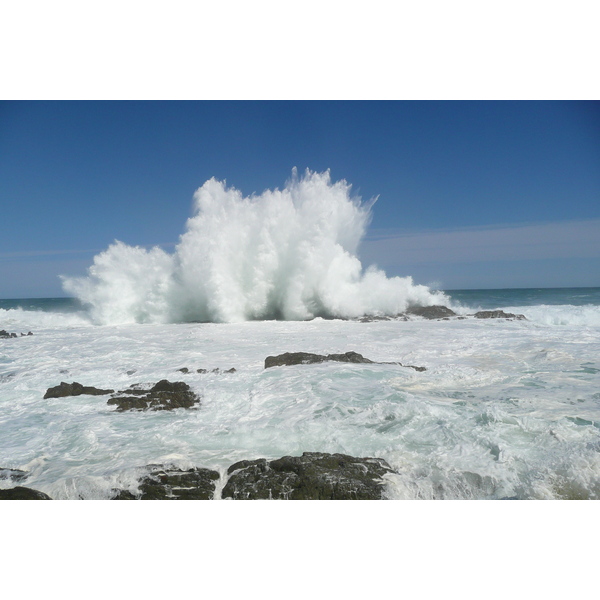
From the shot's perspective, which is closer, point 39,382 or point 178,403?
point 178,403

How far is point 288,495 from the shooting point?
245 centimetres

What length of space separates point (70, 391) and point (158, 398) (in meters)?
1.18

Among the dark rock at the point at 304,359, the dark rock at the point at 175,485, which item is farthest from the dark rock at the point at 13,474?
the dark rock at the point at 304,359

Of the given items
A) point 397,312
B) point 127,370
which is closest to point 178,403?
point 127,370

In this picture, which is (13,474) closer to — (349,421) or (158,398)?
(158,398)

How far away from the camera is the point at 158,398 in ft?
14.5

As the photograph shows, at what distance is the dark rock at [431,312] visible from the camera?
47.5 feet

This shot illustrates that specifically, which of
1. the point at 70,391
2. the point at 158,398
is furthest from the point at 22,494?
the point at 70,391

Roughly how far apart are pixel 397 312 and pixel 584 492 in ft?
43.9

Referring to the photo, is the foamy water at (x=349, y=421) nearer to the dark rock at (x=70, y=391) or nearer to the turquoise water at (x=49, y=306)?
the dark rock at (x=70, y=391)

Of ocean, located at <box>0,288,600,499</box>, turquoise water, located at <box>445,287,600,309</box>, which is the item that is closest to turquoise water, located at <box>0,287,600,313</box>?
turquoise water, located at <box>445,287,600,309</box>

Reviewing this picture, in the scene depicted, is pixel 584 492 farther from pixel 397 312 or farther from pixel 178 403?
pixel 397 312

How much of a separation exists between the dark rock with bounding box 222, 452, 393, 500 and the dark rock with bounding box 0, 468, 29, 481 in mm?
1481

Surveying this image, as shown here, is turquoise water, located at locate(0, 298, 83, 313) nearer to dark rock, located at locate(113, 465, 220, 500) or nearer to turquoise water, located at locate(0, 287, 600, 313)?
turquoise water, located at locate(0, 287, 600, 313)
